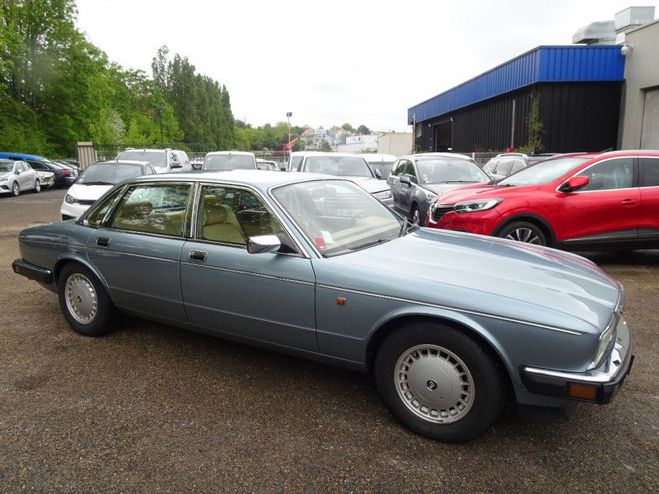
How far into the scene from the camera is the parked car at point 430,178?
9023mm

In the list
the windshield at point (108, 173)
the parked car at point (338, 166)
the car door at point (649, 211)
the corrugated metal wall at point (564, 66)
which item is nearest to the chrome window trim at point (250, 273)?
the car door at point (649, 211)

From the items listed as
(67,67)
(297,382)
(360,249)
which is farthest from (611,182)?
(67,67)

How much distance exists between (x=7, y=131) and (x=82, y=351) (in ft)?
120

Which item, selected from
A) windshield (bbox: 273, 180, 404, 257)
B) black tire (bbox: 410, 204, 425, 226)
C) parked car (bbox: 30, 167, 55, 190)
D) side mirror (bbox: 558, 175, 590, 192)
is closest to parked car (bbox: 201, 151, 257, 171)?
black tire (bbox: 410, 204, 425, 226)

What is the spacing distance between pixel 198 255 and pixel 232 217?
38 cm

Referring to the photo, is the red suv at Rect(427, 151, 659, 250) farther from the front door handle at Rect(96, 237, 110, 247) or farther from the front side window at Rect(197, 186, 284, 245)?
the front door handle at Rect(96, 237, 110, 247)

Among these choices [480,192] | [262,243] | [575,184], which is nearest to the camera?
[262,243]

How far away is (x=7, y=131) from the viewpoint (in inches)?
1314

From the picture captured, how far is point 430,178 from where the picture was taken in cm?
960

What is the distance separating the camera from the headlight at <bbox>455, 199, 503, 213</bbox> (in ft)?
22.2

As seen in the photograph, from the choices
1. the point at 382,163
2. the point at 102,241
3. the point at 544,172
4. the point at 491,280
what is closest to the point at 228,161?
the point at 382,163

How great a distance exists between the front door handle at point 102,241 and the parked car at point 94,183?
551 centimetres

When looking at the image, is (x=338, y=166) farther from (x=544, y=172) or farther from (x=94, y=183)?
(x=94, y=183)

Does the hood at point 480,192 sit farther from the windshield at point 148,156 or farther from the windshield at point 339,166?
the windshield at point 148,156
